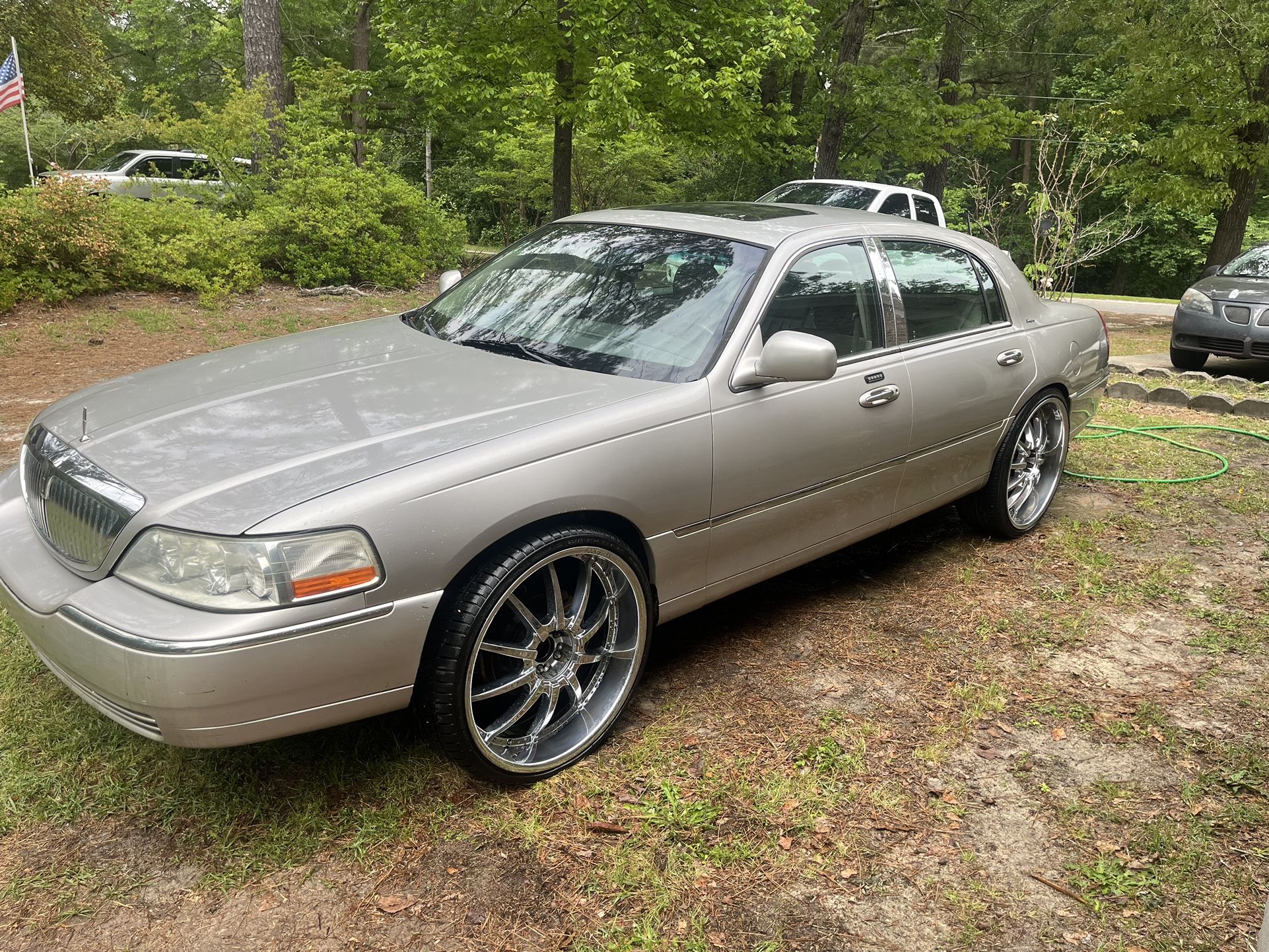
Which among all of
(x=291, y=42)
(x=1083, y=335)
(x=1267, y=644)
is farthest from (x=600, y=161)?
(x=1267, y=644)

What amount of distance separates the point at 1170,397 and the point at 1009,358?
4.75m

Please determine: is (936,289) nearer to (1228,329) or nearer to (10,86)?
(1228,329)

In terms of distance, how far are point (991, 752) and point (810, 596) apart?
4.11 ft

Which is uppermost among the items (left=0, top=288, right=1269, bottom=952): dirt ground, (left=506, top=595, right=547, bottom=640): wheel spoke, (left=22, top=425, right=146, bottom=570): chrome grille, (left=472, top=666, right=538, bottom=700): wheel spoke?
(left=22, top=425, right=146, bottom=570): chrome grille

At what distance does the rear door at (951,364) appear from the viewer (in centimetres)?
396

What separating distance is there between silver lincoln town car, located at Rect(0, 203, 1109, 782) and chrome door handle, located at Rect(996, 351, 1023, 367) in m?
0.02

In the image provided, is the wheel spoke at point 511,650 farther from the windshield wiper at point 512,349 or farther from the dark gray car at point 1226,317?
the dark gray car at point 1226,317

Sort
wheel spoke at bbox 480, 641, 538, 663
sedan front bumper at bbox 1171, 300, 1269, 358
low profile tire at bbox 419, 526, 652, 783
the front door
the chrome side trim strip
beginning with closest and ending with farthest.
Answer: the chrome side trim strip, low profile tire at bbox 419, 526, 652, 783, wheel spoke at bbox 480, 641, 538, 663, the front door, sedan front bumper at bbox 1171, 300, 1269, 358

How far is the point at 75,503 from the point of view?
2.57 meters

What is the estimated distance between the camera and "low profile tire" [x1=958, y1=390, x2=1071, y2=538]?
4.64 metres

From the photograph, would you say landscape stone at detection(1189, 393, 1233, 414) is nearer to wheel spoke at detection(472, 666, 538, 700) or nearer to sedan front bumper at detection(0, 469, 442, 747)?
wheel spoke at detection(472, 666, 538, 700)

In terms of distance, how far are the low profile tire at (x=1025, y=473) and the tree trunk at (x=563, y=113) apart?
6.75 metres

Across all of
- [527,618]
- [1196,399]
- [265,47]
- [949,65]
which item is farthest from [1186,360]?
[949,65]

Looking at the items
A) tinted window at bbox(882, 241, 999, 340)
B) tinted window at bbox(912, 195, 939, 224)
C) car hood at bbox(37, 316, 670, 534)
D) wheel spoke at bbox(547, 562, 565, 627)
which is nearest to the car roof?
tinted window at bbox(882, 241, 999, 340)
